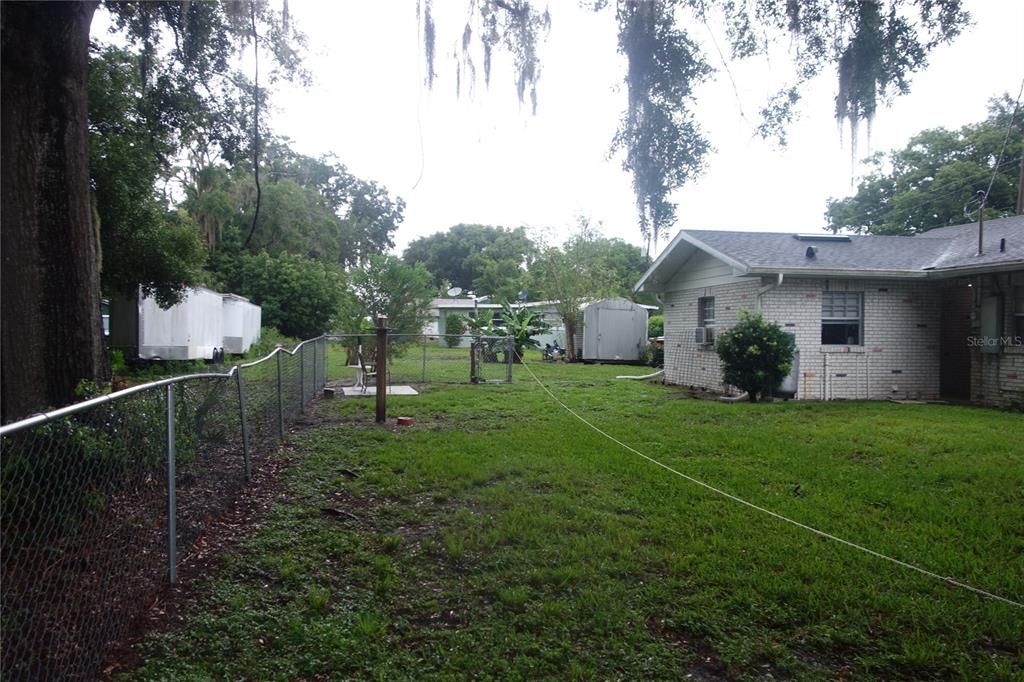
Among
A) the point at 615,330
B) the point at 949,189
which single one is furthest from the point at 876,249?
the point at 949,189

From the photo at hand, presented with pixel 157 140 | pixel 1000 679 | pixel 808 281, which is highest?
pixel 157 140

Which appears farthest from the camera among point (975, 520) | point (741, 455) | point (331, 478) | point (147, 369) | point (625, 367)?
point (625, 367)

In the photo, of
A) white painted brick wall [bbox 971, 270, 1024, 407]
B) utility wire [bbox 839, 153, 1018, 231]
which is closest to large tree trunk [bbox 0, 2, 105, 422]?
white painted brick wall [bbox 971, 270, 1024, 407]

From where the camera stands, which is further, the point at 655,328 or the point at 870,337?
the point at 655,328

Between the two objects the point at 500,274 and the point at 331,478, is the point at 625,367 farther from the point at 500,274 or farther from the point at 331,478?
the point at 500,274

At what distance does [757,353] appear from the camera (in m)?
11.3

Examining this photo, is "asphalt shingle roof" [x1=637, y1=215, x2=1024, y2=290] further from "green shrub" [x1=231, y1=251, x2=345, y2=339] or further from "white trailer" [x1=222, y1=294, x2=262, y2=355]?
"green shrub" [x1=231, y1=251, x2=345, y2=339]

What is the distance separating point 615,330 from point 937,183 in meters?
13.8

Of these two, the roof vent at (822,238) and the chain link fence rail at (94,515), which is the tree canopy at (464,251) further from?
the chain link fence rail at (94,515)

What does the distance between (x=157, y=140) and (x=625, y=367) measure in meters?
13.6

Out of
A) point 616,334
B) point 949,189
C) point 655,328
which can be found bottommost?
point 616,334

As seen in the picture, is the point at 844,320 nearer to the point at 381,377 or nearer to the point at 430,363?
the point at 381,377

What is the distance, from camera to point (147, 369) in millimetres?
15055

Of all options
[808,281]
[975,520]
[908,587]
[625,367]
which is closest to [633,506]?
[908,587]
